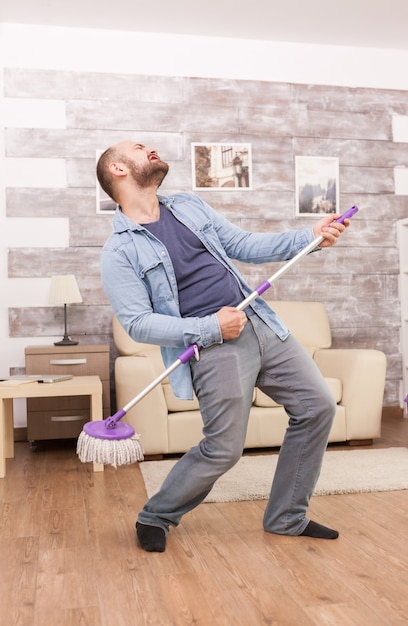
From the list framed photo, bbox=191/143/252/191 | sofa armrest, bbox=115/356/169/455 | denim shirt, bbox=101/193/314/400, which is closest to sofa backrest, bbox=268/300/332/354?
framed photo, bbox=191/143/252/191

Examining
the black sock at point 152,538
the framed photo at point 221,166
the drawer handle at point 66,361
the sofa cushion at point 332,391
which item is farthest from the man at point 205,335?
the framed photo at point 221,166

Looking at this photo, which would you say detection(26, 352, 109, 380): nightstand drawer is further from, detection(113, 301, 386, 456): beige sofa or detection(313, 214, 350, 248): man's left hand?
detection(313, 214, 350, 248): man's left hand

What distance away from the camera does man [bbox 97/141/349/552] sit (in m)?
2.11

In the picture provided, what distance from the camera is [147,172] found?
2.25 meters

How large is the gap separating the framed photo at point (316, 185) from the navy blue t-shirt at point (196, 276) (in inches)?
107

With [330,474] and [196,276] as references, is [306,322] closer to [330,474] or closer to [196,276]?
[330,474]

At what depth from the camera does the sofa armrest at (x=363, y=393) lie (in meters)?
3.90

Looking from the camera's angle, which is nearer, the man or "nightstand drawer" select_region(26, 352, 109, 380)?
the man

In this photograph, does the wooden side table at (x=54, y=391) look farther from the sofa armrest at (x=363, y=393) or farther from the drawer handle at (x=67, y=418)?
the sofa armrest at (x=363, y=393)

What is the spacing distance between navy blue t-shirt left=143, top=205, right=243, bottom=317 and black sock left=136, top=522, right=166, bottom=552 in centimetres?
69

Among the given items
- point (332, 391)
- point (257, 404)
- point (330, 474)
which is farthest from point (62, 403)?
Result: point (330, 474)

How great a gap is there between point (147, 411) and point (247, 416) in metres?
1.54

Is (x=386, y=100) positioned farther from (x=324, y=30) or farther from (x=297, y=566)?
(x=297, y=566)

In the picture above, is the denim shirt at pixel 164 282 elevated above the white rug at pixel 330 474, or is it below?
above
